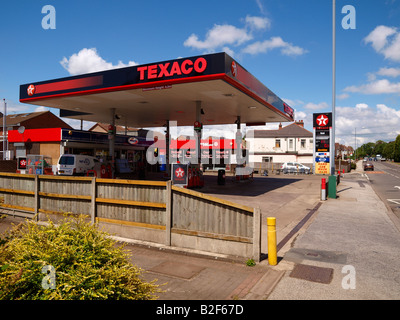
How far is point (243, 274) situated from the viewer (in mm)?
6082

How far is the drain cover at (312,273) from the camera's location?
584 centimetres

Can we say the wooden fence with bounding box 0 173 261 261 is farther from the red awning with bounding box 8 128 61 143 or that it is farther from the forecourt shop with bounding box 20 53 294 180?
the red awning with bounding box 8 128 61 143

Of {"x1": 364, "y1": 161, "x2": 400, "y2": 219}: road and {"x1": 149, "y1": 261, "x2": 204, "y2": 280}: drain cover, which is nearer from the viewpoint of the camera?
{"x1": 149, "y1": 261, "x2": 204, "y2": 280}: drain cover

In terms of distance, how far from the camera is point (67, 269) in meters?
3.16

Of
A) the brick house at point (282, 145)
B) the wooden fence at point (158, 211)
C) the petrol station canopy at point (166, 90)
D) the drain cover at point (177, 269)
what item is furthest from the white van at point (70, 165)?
the brick house at point (282, 145)

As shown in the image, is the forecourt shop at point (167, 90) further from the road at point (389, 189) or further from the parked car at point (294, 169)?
the parked car at point (294, 169)

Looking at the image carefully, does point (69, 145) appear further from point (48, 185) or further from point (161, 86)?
point (48, 185)

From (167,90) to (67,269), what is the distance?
1400 cm

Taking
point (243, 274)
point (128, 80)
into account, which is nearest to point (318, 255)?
point (243, 274)

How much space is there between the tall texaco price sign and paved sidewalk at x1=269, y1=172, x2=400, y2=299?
1061cm

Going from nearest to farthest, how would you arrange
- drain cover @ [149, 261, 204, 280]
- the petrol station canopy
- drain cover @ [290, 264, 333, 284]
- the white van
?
drain cover @ [290, 264, 333, 284] < drain cover @ [149, 261, 204, 280] < the petrol station canopy < the white van

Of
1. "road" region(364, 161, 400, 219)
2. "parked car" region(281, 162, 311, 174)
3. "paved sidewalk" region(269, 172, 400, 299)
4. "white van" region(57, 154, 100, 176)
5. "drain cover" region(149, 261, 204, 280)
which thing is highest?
"white van" region(57, 154, 100, 176)

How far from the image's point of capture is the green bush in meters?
2.95

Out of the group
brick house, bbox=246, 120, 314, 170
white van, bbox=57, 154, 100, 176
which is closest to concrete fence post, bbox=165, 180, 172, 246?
white van, bbox=57, 154, 100, 176
